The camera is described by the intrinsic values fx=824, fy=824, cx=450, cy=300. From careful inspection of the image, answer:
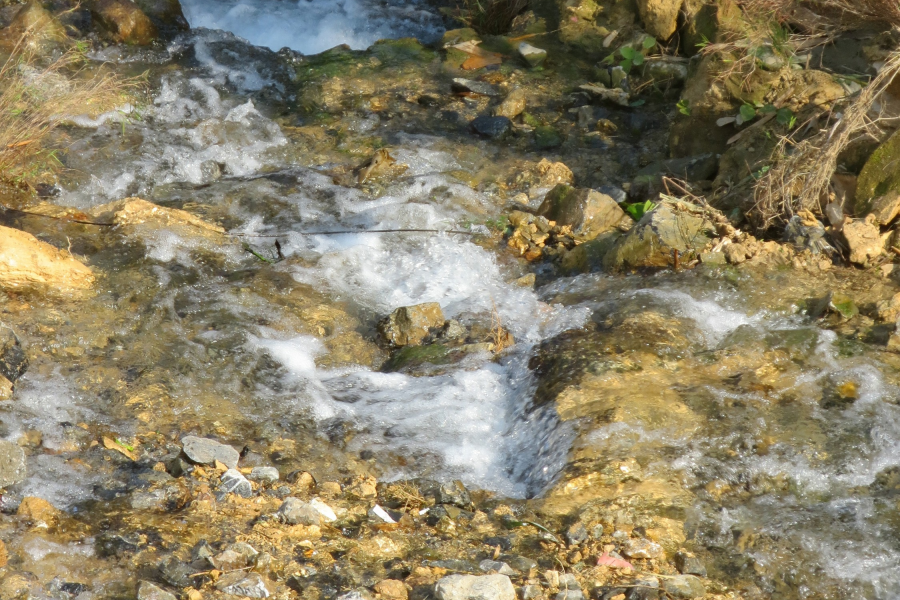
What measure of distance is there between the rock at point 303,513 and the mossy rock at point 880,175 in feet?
10.3

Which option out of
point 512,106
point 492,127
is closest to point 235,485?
point 492,127

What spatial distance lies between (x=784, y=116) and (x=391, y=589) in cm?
361

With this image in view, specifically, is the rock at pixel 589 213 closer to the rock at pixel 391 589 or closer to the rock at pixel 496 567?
the rock at pixel 496 567

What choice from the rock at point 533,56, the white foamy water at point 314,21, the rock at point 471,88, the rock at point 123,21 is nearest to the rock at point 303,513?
the rock at point 471,88

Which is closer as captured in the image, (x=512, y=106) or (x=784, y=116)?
(x=784, y=116)

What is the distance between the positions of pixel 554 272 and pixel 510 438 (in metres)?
1.49

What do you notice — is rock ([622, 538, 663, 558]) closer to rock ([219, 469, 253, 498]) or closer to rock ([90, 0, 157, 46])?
rock ([219, 469, 253, 498])

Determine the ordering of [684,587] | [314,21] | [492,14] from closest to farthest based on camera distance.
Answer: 1. [684,587]
2. [492,14]
3. [314,21]

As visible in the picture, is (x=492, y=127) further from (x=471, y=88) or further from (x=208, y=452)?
(x=208, y=452)

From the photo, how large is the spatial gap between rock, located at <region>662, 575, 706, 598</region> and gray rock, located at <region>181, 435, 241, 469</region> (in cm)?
164

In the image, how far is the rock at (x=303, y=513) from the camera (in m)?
2.86

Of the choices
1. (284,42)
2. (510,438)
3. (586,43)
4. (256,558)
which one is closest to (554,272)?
(510,438)

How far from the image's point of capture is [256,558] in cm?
262

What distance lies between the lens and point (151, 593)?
2.39 m
